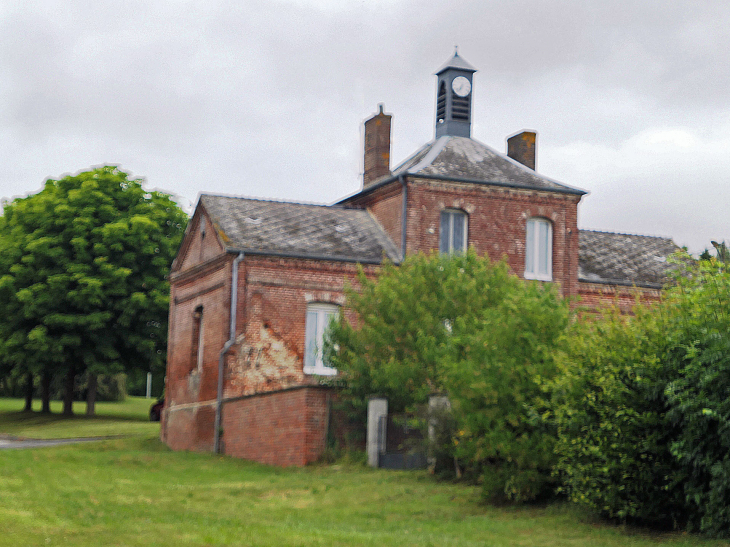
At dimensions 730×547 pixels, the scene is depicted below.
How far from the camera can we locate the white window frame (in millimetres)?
28188

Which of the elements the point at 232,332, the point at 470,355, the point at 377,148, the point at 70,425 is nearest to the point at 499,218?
the point at 377,148

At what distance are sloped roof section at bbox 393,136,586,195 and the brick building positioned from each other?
0.21ft

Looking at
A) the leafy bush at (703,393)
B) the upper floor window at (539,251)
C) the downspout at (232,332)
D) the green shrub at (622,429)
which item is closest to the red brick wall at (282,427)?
the downspout at (232,332)

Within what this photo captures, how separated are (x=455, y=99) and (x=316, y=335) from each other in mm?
10342

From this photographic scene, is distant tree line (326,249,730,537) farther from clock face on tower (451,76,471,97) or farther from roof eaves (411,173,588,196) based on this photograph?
clock face on tower (451,76,471,97)

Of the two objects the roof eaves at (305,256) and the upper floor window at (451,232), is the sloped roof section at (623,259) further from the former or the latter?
the roof eaves at (305,256)

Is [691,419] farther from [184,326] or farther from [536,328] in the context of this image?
[184,326]

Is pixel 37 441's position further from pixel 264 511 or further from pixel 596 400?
pixel 596 400

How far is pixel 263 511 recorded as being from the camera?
15680mm

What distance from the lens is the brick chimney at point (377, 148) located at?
109 ft

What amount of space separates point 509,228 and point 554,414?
1594 cm

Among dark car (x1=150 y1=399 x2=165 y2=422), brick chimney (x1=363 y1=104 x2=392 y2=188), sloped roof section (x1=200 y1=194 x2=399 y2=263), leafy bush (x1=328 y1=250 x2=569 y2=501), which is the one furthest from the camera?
dark car (x1=150 y1=399 x2=165 y2=422)

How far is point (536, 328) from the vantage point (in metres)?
16.8

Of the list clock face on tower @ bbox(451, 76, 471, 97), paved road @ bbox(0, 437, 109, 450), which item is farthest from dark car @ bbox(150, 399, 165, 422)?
clock face on tower @ bbox(451, 76, 471, 97)
